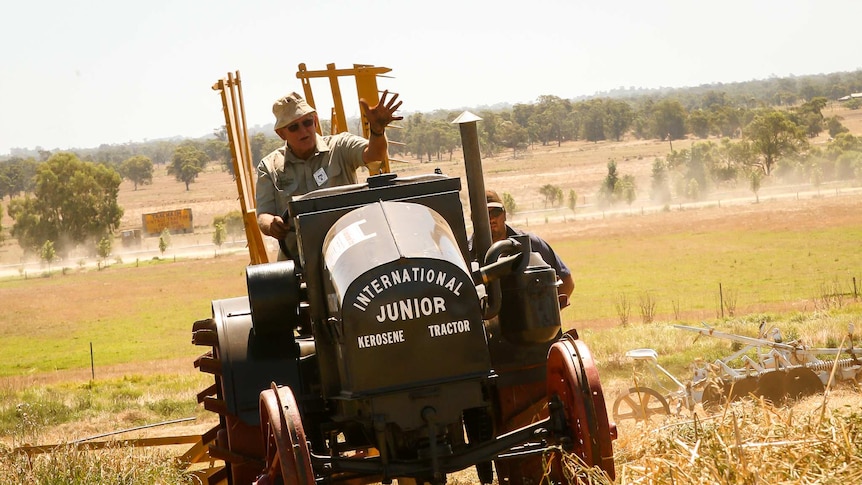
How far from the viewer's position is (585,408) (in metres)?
5.09

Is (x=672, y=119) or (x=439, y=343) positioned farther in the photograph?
(x=672, y=119)

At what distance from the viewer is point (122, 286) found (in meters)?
68.6

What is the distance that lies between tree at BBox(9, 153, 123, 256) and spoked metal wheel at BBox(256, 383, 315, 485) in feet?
350

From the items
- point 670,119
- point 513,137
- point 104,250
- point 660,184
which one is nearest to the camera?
point 104,250

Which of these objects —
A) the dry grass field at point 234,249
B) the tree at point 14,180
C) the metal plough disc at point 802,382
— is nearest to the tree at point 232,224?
the dry grass field at point 234,249

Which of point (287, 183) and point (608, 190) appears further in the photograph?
point (608, 190)

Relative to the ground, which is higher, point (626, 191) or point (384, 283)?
point (384, 283)

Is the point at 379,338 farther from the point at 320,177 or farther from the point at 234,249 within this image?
the point at 234,249

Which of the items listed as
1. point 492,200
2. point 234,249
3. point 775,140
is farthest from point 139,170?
point 492,200

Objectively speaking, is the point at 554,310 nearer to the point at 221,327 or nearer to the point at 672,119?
the point at 221,327

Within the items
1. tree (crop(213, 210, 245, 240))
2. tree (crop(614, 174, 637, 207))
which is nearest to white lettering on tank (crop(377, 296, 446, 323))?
tree (crop(614, 174, 637, 207))

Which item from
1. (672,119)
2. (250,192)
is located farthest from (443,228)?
(672,119)

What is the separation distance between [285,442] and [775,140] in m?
111

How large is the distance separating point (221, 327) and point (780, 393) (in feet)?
19.4
